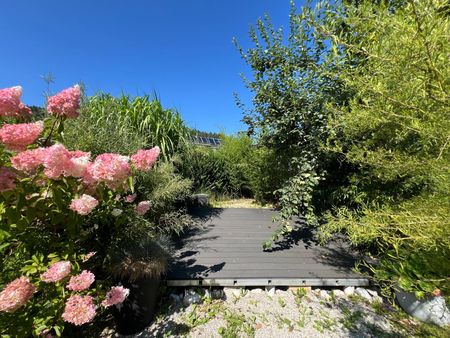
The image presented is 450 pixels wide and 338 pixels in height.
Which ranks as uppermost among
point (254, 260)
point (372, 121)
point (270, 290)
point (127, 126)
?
point (127, 126)

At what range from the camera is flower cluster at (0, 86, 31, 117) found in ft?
3.55

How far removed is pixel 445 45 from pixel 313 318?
263cm

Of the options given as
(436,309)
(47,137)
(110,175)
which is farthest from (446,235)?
(436,309)

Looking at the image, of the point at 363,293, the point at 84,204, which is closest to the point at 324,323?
the point at 363,293

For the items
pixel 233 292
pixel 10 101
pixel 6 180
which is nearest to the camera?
pixel 6 180

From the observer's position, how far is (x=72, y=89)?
1.29 m

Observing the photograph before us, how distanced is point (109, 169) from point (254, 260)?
8.53 feet

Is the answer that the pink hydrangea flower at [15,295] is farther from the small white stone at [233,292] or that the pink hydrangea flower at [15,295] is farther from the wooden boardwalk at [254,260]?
the small white stone at [233,292]

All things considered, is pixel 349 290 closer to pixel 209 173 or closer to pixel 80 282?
pixel 80 282

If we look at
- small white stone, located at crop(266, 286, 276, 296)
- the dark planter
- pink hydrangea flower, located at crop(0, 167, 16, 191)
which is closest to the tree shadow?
small white stone, located at crop(266, 286, 276, 296)

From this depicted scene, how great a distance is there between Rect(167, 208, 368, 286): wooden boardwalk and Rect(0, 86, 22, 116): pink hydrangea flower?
228 cm

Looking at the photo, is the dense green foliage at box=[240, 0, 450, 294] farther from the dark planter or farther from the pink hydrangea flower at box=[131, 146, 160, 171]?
the dark planter

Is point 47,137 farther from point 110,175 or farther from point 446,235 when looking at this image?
point 446,235

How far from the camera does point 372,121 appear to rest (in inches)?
53.4
